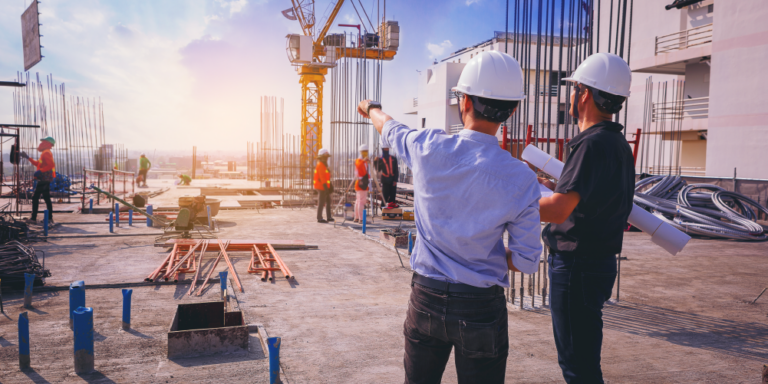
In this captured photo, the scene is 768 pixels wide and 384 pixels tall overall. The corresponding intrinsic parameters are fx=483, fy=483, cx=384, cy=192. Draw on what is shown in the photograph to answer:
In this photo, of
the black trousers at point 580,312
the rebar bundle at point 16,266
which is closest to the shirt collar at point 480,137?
the black trousers at point 580,312

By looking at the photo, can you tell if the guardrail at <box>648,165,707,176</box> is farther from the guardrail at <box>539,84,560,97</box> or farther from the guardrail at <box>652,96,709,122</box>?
the guardrail at <box>539,84,560,97</box>

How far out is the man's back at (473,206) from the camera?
66.9 inches

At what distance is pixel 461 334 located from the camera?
172 cm

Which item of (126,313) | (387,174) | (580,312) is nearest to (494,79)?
(580,312)

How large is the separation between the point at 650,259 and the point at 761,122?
11245 mm

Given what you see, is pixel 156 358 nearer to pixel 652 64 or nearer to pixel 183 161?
pixel 652 64

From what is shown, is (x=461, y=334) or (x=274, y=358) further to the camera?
(x=274, y=358)

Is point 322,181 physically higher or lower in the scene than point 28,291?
higher

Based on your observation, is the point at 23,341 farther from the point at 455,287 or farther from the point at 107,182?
the point at 107,182

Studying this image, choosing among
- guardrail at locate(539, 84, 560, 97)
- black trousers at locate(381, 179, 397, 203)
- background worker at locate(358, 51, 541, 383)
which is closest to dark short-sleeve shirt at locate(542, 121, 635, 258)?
background worker at locate(358, 51, 541, 383)

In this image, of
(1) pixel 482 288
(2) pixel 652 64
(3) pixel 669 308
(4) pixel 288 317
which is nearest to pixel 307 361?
(4) pixel 288 317

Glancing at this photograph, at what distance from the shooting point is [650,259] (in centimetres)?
802

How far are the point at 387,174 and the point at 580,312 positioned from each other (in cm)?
1162

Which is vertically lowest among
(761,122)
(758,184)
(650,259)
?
(650,259)
